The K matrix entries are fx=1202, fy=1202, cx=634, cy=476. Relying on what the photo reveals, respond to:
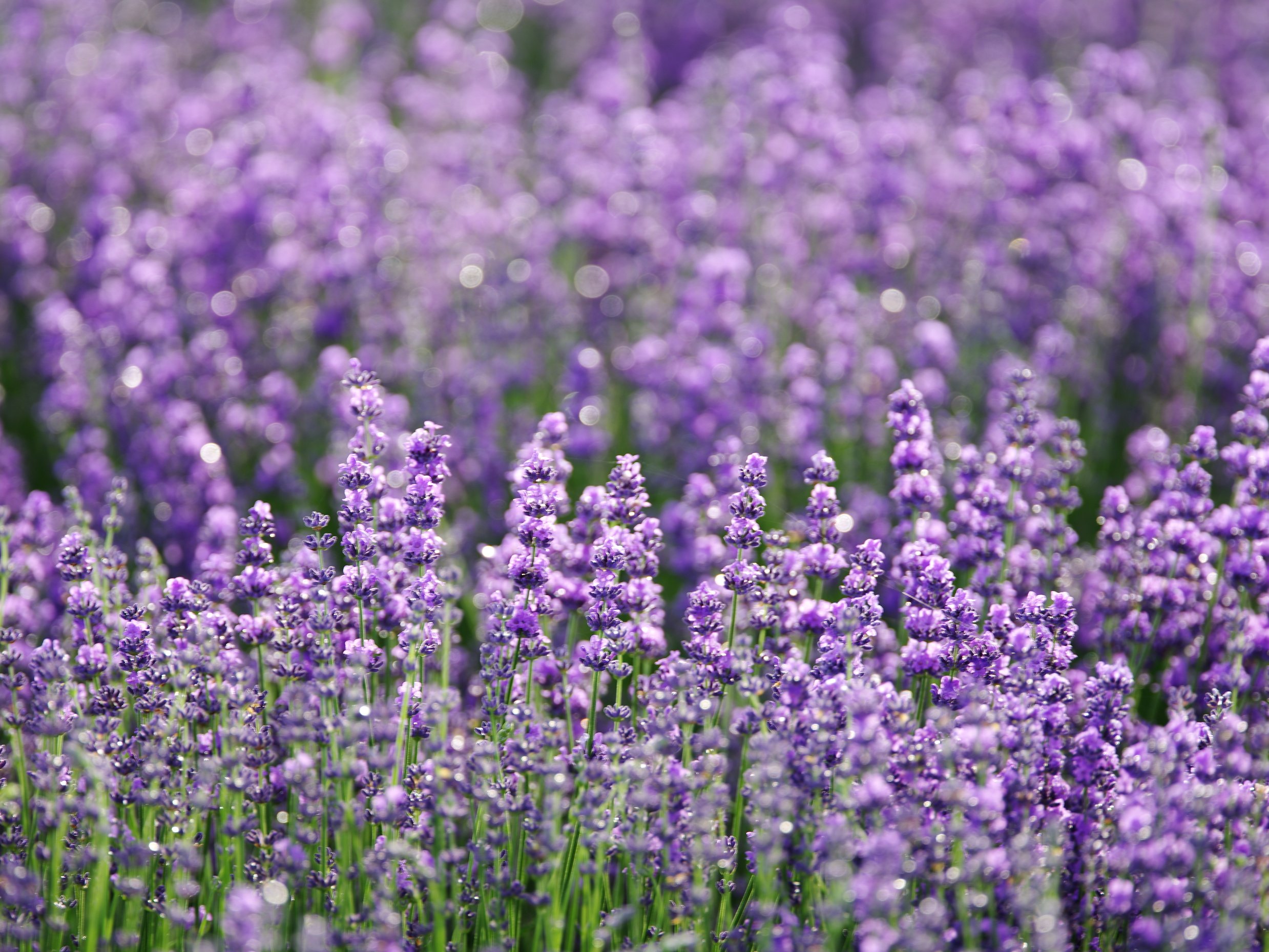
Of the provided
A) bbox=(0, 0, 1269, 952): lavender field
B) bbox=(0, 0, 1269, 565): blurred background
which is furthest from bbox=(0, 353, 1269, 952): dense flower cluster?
bbox=(0, 0, 1269, 565): blurred background

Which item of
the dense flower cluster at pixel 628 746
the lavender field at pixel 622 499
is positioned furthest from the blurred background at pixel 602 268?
the dense flower cluster at pixel 628 746

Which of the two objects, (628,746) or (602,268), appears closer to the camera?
(628,746)

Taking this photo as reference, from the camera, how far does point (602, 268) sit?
619 centimetres

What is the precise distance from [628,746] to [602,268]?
12.8 ft

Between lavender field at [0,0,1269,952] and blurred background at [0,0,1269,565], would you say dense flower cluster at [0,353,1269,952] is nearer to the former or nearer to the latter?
lavender field at [0,0,1269,952]

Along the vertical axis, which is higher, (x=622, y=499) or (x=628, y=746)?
(x=622, y=499)

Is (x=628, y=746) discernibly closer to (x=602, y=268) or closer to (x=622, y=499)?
(x=622, y=499)

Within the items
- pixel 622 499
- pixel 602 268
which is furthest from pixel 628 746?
pixel 602 268

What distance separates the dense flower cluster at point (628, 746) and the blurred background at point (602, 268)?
80 centimetres

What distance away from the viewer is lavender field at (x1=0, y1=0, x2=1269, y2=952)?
2354mm

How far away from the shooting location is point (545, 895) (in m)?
2.30

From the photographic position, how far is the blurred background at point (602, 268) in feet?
14.5

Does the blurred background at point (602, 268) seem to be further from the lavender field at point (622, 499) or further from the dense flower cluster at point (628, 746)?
the dense flower cluster at point (628, 746)

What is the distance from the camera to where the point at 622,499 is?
2.68 metres
